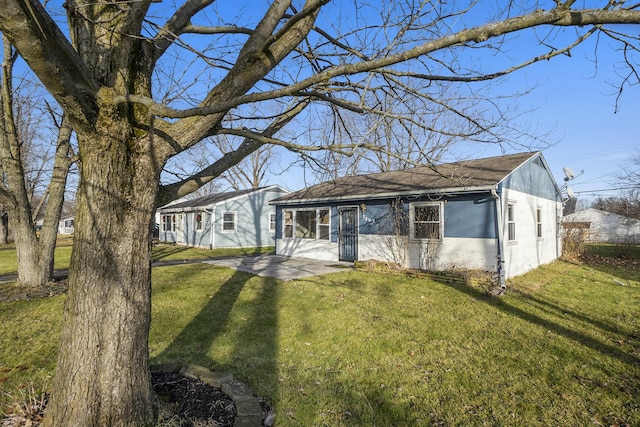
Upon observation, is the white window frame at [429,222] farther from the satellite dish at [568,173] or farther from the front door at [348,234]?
the satellite dish at [568,173]

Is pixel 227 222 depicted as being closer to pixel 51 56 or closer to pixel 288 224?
pixel 288 224

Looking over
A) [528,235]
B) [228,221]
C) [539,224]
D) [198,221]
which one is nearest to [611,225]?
[539,224]

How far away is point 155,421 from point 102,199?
1.79m

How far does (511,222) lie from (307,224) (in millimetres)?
8435

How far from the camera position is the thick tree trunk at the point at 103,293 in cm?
247

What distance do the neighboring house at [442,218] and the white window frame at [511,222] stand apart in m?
0.03

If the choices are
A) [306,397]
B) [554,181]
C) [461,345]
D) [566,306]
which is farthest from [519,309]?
[554,181]

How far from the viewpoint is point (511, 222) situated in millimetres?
10492

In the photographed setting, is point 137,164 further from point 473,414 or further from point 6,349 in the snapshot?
point 6,349

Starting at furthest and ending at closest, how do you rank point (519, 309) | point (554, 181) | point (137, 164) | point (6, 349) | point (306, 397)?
1. point (554, 181)
2. point (519, 309)
3. point (6, 349)
4. point (306, 397)
5. point (137, 164)

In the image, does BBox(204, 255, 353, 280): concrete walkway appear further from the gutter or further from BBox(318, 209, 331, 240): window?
the gutter

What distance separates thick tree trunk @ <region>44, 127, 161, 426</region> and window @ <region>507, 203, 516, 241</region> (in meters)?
10.4

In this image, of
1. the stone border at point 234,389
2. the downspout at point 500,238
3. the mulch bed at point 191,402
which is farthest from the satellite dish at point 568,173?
the mulch bed at point 191,402

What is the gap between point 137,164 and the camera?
2607mm
